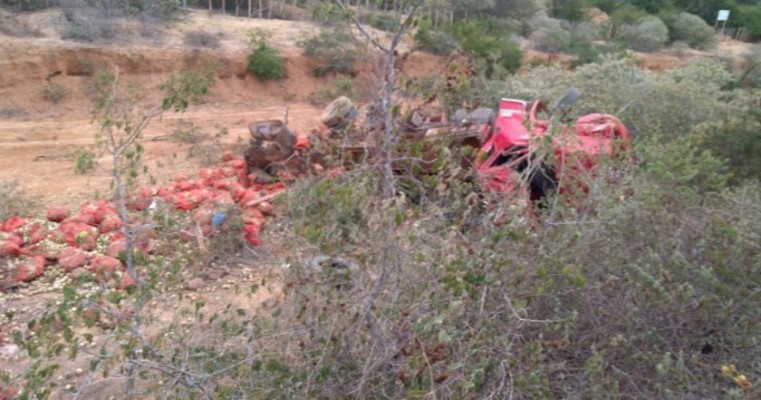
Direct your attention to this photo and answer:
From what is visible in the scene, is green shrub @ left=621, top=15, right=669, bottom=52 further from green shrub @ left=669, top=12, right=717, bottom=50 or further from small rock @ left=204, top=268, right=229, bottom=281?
small rock @ left=204, top=268, right=229, bottom=281

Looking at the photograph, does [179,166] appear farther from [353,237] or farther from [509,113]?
[353,237]

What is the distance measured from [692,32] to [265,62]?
15992 mm

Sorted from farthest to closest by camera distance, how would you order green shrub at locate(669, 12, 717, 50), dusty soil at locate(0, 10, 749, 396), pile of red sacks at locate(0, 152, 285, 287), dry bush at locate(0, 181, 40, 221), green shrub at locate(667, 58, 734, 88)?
green shrub at locate(669, 12, 717, 50) < green shrub at locate(667, 58, 734, 88) < dusty soil at locate(0, 10, 749, 396) < dry bush at locate(0, 181, 40, 221) < pile of red sacks at locate(0, 152, 285, 287)

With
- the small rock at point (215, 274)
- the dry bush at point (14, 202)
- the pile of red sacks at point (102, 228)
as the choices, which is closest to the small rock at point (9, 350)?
the pile of red sacks at point (102, 228)

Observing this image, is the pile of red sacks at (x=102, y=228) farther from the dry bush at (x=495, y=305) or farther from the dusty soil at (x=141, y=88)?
the dry bush at (x=495, y=305)

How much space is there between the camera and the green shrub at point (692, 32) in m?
22.6

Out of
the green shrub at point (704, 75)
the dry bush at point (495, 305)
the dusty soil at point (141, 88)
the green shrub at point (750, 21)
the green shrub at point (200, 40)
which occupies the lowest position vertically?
the dusty soil at point (141, 88)

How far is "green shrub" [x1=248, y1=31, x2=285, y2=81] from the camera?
1314 centimetres

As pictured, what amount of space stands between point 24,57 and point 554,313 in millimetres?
10938

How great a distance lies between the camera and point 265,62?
43.1ft

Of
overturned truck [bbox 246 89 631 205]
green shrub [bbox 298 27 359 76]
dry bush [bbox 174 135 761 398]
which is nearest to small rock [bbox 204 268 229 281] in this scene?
overturned truck [bbox 246 89 631 205]

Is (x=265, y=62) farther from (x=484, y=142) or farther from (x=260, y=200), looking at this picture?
(x=484, y=142)

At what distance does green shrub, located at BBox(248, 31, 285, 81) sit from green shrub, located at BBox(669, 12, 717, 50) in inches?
606

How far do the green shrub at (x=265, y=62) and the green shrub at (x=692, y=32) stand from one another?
606 inches
